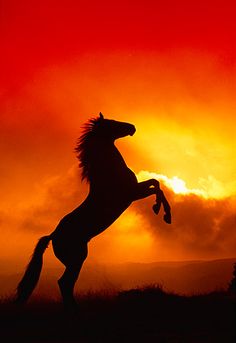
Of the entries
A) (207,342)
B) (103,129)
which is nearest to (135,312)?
(207,342)

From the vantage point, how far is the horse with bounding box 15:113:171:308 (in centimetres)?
1084

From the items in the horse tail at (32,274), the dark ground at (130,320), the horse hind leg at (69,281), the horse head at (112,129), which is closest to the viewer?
the dark ground at (130,320)

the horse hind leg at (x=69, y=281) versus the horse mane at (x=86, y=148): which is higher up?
the horse mane at (x=86, y=148)

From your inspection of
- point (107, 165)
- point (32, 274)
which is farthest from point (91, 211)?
point (32, 274)

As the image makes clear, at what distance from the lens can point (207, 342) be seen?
7410 mm

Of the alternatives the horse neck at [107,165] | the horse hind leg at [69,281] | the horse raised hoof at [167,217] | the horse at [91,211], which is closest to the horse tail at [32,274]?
the horse at [91,211]

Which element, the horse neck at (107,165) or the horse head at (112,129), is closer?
the horse neck at (107,165)

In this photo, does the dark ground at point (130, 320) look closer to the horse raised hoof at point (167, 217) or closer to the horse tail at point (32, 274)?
the horse tail at point (32, 274)

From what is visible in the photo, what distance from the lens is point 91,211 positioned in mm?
10891

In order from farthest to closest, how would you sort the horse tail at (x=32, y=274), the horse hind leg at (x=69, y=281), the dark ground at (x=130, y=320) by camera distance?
the horse tail at (x=32, y=274)
the horse hind leg at (x=69, y=281)
the dark ground at (x=130, y=320)

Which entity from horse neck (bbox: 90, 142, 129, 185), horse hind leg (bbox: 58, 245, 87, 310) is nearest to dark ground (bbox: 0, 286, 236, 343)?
horse hind leg (bbox: 58, 245, 87, 310)

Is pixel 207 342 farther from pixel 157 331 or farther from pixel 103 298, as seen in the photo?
pixel 103 298

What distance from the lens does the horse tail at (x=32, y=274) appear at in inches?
444

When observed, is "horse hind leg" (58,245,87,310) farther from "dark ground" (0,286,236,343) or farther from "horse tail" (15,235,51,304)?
"horse tail" (15,235,51,304)
